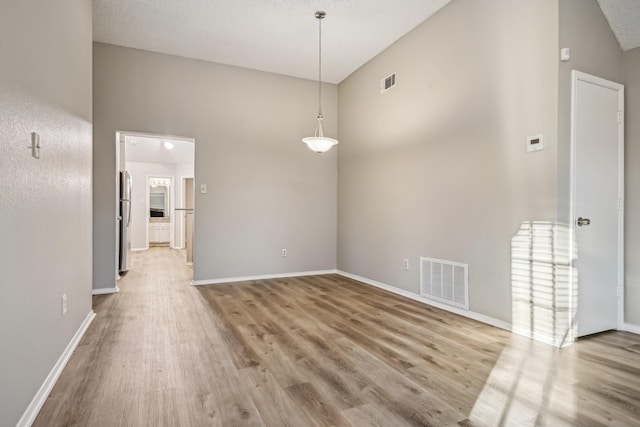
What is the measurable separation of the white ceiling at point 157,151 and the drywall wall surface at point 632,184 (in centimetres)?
716

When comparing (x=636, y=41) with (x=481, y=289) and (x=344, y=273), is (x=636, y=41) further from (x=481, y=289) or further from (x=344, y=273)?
(x=344, y=273)

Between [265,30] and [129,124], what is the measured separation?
221 centimetres

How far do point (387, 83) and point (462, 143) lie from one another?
1651 mm

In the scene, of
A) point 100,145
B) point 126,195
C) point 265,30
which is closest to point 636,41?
point 265,30

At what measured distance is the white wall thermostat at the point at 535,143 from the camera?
2.79 m

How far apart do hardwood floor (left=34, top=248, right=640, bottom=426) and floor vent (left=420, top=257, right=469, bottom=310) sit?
0.67ft

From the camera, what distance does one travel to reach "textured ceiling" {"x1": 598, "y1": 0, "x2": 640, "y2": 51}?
2.87 m

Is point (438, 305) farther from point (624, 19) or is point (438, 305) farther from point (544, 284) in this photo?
point (624, 19)

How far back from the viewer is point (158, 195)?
10.6 m

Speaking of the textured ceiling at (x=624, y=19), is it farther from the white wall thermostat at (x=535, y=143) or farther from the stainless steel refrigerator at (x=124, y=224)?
the stainless steel refrigerator at (x=124, y=224)

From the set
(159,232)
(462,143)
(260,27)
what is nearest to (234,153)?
(260,27)

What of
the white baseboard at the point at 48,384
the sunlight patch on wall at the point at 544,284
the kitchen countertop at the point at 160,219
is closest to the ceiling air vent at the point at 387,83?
the sunlight patch on wall at the point at 544,284

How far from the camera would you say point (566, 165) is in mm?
2730

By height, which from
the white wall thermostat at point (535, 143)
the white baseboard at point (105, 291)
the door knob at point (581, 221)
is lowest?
the white baseboard at point (105, 291)
